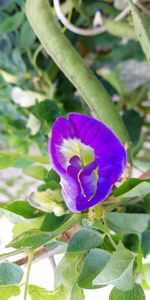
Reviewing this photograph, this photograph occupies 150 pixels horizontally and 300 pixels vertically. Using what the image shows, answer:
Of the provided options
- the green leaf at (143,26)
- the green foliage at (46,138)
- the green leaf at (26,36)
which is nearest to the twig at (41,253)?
the green foliage at (46,138)

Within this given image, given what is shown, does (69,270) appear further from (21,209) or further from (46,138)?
(46,138)

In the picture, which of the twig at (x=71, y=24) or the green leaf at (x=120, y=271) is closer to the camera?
the green leaf at (x=120, y=271)

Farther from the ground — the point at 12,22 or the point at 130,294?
the point at 12,22

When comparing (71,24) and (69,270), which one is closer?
(69,270)

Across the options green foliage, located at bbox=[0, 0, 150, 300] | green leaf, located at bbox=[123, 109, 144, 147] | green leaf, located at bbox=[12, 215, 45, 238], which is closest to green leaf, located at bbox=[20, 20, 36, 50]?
green foliage, located at bbox=[0, 0, 150, 300]

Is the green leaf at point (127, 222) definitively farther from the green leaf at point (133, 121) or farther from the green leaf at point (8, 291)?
the green leaf at point (133, 121)

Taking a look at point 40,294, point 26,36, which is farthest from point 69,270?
point 26,36
